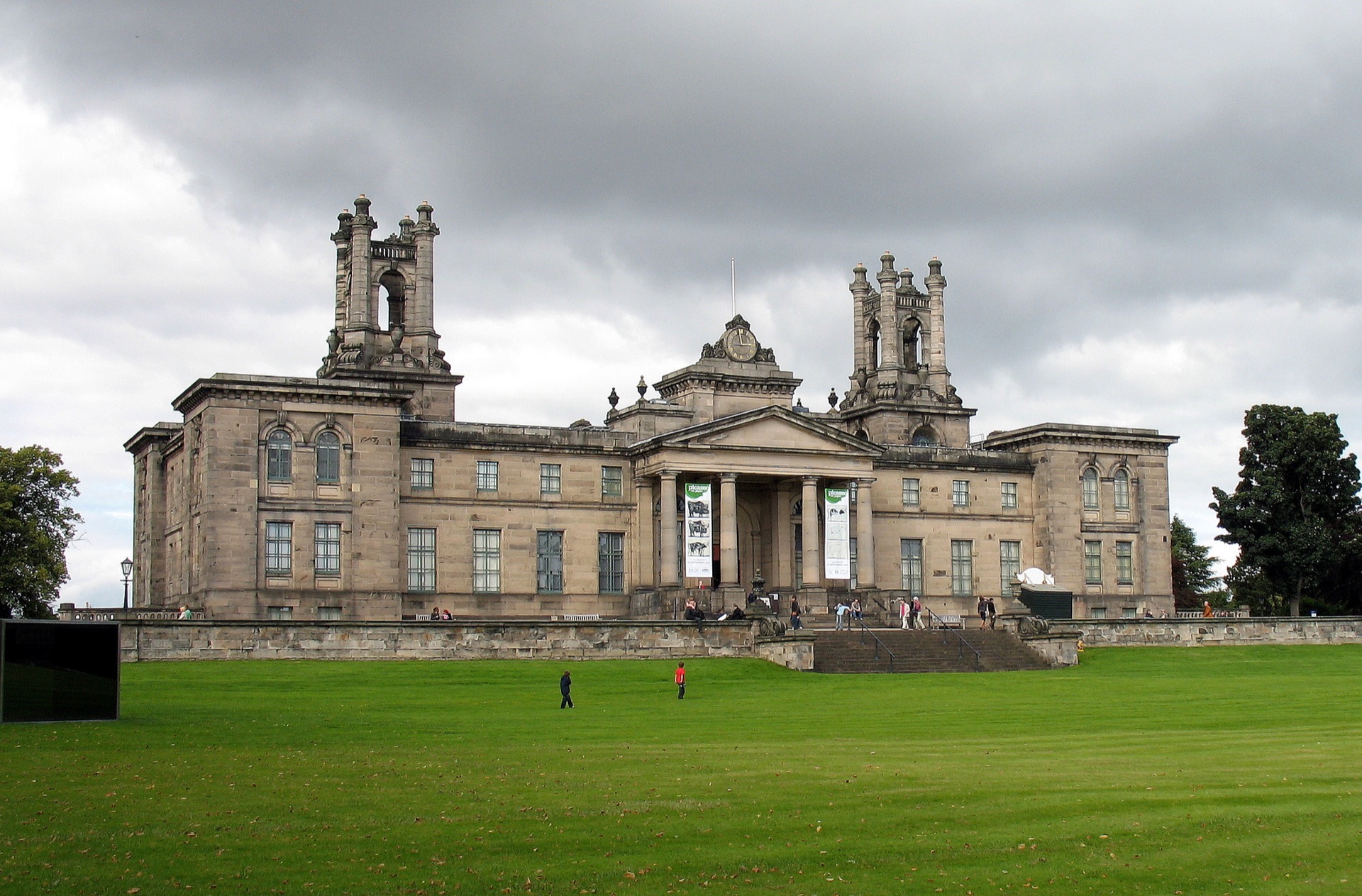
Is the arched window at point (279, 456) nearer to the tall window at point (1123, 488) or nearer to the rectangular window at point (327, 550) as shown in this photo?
the rectangular window at point (327, 550)

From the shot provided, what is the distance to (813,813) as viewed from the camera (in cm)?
2194

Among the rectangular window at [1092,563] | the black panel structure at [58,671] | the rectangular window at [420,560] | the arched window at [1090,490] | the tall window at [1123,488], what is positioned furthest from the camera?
the tall window at [1123,488]

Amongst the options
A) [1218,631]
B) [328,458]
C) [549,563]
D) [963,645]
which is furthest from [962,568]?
[328,458]

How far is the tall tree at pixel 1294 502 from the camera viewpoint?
3066 inches

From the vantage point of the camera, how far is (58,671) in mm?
31156

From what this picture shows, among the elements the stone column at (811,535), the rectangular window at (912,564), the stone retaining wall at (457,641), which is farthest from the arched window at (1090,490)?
the stone retaining wall at (457,641)

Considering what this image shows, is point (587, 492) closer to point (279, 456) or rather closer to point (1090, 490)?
point (279, 456)

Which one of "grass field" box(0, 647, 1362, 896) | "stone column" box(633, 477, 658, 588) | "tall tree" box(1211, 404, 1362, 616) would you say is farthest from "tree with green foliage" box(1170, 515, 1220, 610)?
"grass field" box(0, 647, 1362, 896)

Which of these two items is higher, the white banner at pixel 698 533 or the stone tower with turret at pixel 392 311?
the stone tower with turret at pixel 392 311

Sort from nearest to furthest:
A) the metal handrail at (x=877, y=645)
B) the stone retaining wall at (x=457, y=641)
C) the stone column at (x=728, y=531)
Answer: the stone retaining wall at (x=457, y=641) → the metal handrail at (x=877, y=645) → the stone column at (x=728, y=531)

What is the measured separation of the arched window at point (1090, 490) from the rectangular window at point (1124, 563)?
2244 millimetres

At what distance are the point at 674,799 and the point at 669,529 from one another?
42.2m

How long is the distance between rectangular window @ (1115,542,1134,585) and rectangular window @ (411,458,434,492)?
33209 mm

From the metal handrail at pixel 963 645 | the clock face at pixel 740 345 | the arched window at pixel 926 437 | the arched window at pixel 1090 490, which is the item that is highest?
the clock face at pixel 740 345
